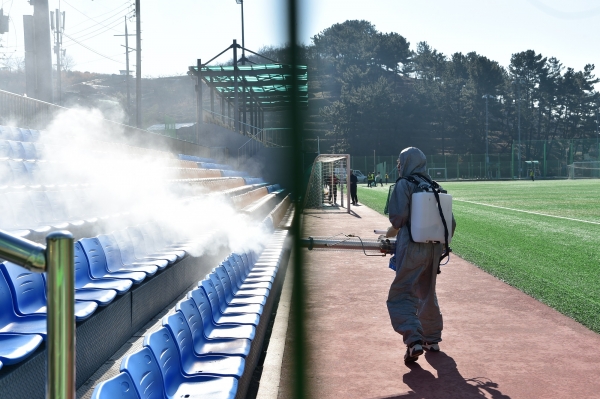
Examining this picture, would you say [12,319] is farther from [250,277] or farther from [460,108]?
[460,108]

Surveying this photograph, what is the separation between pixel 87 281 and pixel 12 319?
1.14 m

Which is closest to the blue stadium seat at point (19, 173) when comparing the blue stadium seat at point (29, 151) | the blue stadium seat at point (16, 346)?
the blue stadium seat at point (29, 151)

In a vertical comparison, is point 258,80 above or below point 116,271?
above

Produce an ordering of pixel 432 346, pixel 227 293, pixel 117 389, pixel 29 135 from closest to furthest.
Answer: pixel 117 389, pixel 227 293, pixel 432 346, pixel 29 135

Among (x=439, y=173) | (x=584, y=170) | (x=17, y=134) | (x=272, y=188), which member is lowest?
(x=272, y=188)

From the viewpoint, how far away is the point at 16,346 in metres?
2.96

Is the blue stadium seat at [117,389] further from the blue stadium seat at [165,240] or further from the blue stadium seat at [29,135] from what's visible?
the blue stadium seat at [29,135]

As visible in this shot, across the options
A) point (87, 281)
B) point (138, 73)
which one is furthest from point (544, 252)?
point (138, 73)

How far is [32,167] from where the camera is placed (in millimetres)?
7770

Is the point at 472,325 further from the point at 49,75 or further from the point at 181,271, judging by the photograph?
the point at 49,75

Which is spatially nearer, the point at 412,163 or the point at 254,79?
the point at 412,163

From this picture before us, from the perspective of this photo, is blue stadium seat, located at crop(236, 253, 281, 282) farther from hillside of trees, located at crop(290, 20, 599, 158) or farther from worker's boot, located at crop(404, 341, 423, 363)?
Result: hillside of trees, located at crop(290, 20, 599, 158)

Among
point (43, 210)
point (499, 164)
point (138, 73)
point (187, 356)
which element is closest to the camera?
point (187, 356)

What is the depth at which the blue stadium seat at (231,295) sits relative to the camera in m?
5.20
